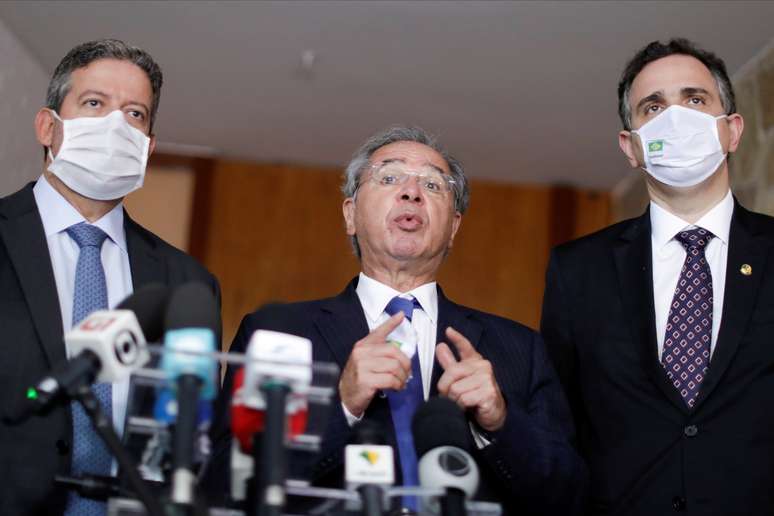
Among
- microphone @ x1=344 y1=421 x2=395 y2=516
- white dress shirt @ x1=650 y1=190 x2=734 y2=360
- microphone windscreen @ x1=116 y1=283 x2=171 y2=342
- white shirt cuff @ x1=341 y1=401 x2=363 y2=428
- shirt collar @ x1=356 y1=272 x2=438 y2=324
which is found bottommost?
microphone @ x1=344 y1=421 x2=395 y2=516

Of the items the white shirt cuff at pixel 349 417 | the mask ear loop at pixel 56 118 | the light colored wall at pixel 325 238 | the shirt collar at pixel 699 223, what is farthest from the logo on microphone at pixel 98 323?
the light colored wall at pixel 325 238

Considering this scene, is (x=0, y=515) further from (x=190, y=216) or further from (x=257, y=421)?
(x=190, y=216)

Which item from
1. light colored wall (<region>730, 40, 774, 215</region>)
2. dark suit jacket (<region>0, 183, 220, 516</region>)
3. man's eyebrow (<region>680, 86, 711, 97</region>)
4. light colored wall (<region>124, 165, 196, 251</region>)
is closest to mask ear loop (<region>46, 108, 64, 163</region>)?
dark suit jacket (<region>0, 183, 220, 516</region>)

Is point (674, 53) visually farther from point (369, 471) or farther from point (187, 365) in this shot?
point (187, 365)

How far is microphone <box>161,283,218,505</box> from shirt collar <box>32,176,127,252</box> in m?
1.13

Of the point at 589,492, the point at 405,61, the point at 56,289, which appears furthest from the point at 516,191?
the point at 56,289

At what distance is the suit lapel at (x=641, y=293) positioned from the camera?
8.29 feet

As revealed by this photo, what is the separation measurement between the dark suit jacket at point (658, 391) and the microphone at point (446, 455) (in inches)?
35.4

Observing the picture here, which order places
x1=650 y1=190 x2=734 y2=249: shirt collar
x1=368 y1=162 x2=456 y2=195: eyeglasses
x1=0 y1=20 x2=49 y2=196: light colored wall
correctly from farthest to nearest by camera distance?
1. x1=0 y1=20 x2=49 y2=196: light colored wall
2. x1=368 y1=162 x2=456 y2=195: eyeglasses
3. x1=650 y1=190 x2=734 y2=249: shirt collar

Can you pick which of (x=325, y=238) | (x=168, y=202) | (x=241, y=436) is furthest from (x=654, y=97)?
(x=168, y=202)

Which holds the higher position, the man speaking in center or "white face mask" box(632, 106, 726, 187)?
"white face mask" box(632, 106, 726, 187)

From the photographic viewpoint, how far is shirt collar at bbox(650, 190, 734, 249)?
273cm

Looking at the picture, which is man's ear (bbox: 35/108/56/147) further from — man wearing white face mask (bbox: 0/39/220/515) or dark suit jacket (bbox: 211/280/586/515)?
dark suit jacket (bbox: 211/280/586/515)

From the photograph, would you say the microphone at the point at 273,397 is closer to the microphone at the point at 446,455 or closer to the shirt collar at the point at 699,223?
the microphone at the point at 446,455
